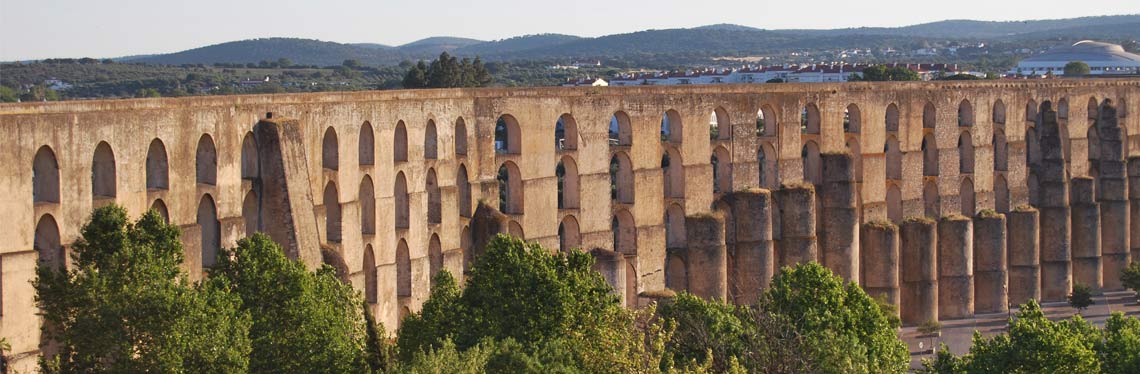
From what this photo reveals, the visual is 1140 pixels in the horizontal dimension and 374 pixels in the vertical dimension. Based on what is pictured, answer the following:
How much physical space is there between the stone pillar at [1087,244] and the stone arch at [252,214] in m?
45.1

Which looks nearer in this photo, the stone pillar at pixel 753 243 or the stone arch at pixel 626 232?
the stone arch at pixel 626 232

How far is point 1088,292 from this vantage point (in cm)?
7794

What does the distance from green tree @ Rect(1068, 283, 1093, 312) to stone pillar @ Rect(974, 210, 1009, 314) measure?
258 centimetres

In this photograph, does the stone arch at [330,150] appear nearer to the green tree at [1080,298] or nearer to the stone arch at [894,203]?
the stone arch at [894,203]

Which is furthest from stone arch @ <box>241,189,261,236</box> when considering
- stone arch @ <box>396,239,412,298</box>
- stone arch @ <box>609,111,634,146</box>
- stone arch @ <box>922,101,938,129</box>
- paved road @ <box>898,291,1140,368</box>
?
stone arch @ <box>922,101,938,129</box>

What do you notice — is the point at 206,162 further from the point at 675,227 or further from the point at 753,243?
the point at 753,243

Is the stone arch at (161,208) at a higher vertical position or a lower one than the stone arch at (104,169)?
lower

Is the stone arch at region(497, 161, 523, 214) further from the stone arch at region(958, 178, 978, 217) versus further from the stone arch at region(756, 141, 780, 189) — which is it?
the stone arch at region(958, 178, 978, 217)

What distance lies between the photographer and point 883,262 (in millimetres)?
72688

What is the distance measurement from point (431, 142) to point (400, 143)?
140 centimetres

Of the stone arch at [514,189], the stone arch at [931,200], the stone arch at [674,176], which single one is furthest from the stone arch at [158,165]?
the stone arch at [931,200]

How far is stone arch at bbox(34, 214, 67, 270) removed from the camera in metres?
41.3

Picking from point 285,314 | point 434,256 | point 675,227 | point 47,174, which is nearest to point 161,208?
point 47,174

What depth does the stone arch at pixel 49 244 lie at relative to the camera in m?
41.3
